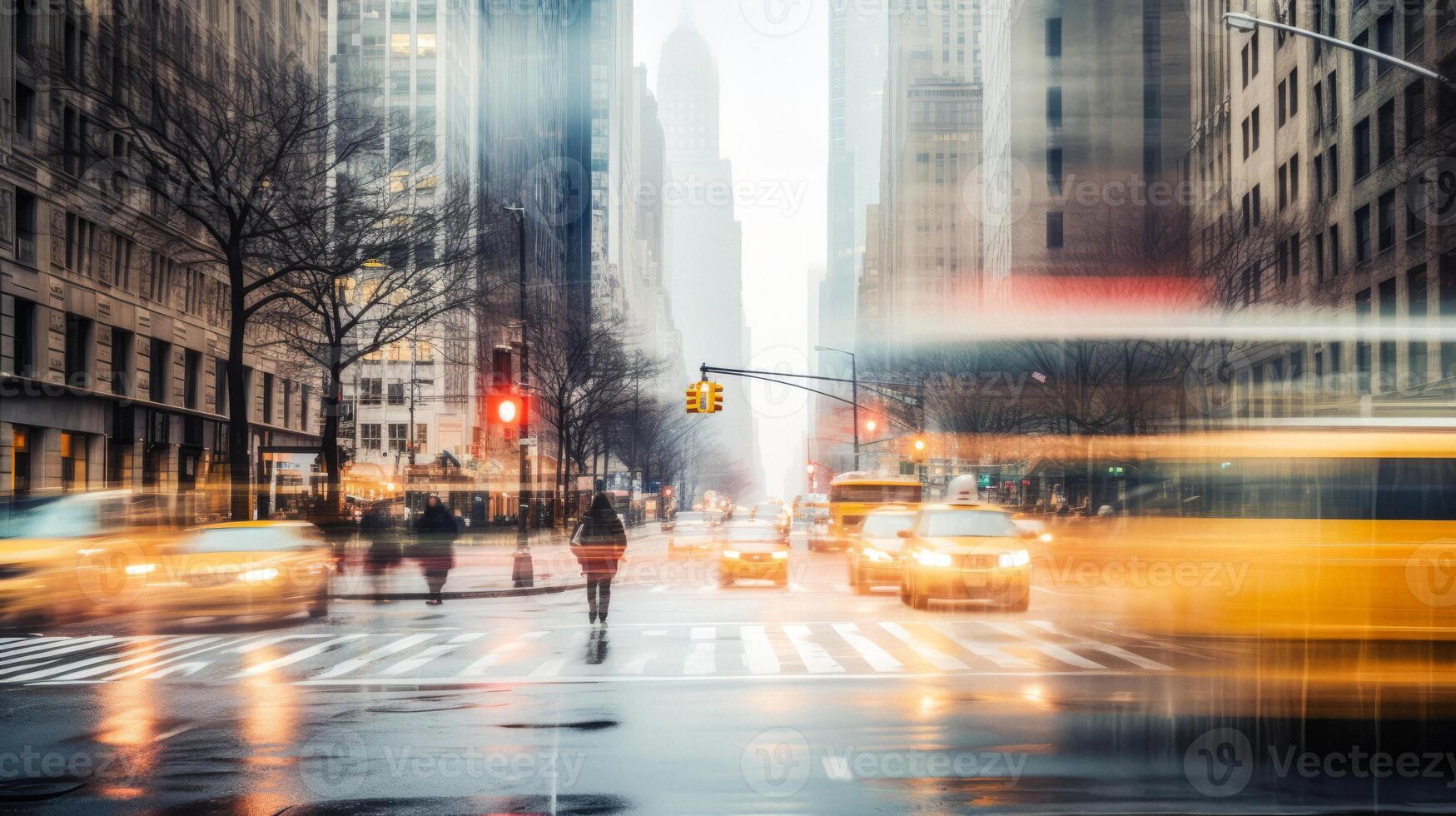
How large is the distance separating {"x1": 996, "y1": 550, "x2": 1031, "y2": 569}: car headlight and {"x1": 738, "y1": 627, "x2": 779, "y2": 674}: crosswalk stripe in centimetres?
453

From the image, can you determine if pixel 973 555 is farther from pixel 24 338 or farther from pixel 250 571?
pixel 24 338

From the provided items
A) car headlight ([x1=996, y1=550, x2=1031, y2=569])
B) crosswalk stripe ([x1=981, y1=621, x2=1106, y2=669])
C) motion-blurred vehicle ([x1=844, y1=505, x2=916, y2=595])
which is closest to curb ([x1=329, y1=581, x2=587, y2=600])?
motion-blurred vehicle ([x1=844, y1=505, x2=916, y2=595])

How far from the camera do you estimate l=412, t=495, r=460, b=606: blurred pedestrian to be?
80.0ft

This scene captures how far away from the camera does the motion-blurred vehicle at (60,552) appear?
1922 centimetres

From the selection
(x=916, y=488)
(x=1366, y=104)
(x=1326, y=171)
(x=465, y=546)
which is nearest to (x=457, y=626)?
(x=916, y=488)

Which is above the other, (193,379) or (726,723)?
(193,379)

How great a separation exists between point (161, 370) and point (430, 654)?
3926cm

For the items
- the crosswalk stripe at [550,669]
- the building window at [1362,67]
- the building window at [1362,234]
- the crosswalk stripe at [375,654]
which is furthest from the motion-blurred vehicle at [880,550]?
the building window at [1362,67]

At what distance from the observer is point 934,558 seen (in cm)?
2148

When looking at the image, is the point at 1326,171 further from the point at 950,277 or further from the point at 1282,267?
the point at 950,277

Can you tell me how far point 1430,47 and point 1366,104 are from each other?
5060 millimetres

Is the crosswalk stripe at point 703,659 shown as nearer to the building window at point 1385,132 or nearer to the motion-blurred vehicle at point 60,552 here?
Answer: the motion-blurred vehicle at point 60,552

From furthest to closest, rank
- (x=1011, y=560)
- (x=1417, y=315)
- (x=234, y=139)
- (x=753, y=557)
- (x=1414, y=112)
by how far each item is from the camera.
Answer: (x=1417, y=315) → (x=1414, y=112) → (x=234, y=139) → (x=753, y=557) → (x=1011, y=560)

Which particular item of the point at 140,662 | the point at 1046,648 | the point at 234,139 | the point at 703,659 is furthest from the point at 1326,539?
the point at 234,139
